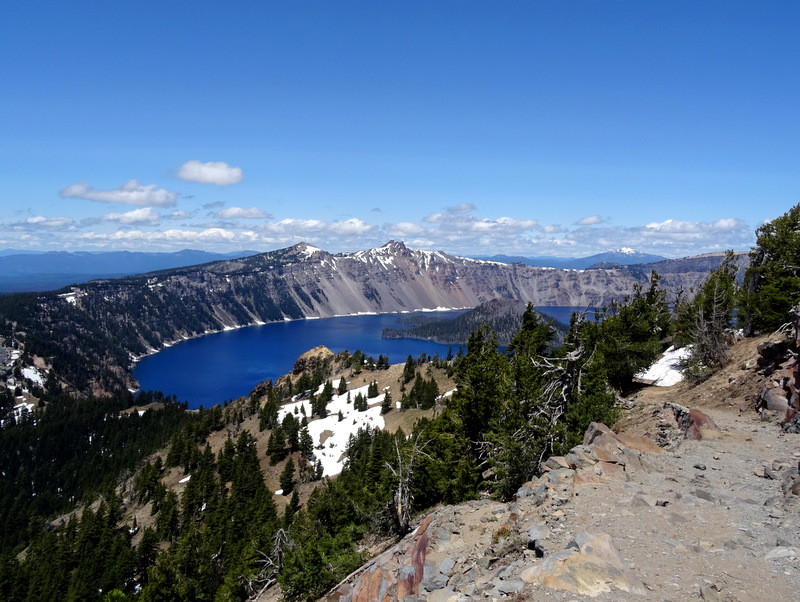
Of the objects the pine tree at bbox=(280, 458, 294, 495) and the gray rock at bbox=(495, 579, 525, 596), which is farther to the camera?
the pine tree at bbox=(280, 458, 294, 495)

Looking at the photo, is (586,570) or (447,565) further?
(447,565)

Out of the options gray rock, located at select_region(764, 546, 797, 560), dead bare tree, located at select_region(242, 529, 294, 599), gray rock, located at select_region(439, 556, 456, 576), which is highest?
gray rock, located at select_region(764, 546, 797, 560)

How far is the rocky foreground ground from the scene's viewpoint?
11.1 m

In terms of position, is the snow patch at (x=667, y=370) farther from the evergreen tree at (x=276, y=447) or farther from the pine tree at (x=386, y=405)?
the evergreen tree at (x=276, y=447)

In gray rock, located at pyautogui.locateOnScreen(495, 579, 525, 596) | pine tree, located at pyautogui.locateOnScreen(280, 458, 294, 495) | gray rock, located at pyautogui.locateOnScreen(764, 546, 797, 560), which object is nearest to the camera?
gray rock, located at pyautogui.locateOnScreen(495, 579, 525, 596)

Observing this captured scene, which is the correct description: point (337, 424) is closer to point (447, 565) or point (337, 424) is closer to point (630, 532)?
point (447, 565)

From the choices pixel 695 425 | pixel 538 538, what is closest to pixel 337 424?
pixel 695 425

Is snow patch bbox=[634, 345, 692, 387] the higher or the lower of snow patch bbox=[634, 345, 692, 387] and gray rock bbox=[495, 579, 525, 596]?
the lower

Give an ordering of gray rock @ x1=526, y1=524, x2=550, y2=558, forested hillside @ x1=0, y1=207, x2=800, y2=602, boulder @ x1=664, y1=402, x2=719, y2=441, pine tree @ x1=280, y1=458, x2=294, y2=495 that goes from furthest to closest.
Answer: pine tree @ x1=280, y1=458, x2=294, y2=495
forested hillside @ x1=0, y1=207, x2=800, y2=602
boulder @ x1=664, y1=402, x2=719, y2=441
gray rock @ x1=526, y1=524, x2=550, y2=558

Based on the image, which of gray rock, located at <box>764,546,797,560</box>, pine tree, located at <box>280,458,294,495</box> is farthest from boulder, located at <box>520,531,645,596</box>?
pine tree, located at <box>280,458,294,495</box>

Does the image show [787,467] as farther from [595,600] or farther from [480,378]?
[480,378]

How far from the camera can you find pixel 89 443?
170 meters

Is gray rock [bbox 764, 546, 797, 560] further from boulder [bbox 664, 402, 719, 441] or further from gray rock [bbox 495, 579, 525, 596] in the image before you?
boulder [bbox 664, 402, 719, 441]

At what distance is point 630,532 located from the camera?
13422 mm
